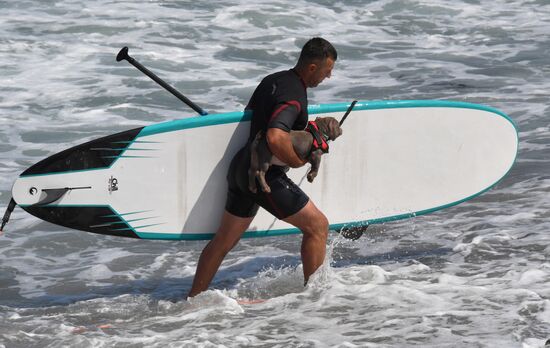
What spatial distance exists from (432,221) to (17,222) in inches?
122

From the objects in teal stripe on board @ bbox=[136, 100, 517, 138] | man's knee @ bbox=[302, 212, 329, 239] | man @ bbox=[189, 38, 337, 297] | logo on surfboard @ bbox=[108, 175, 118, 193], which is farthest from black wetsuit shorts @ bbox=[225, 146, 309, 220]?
logo on surfboard @ bbox=[108, 175, 118, 193]

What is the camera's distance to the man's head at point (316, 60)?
196 inches

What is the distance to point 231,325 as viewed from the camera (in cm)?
530

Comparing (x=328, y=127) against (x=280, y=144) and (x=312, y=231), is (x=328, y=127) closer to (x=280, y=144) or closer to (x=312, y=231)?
(x=280, y=144)

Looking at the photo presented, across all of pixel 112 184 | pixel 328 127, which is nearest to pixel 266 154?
pixel 328 127

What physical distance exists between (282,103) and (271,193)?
0.51 meters

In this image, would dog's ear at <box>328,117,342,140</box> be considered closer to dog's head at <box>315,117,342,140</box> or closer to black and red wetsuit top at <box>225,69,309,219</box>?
dog's head at <box>315,117,342,140</box>

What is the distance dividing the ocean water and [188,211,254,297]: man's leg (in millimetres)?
211

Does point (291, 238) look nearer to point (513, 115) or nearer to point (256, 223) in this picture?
point (256, 223)

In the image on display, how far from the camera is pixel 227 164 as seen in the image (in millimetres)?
5695

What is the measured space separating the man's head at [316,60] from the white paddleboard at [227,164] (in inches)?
24.9

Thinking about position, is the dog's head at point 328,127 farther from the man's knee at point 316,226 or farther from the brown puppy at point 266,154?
the man's knee at point 316,226

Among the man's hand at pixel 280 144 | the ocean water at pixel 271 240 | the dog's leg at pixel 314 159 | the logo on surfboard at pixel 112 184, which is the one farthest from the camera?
the logo on surfboard at pixel 112 184

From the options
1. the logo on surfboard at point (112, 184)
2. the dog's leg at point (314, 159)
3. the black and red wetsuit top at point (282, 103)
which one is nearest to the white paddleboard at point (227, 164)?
the logo on surfboard at point (112, 184)
